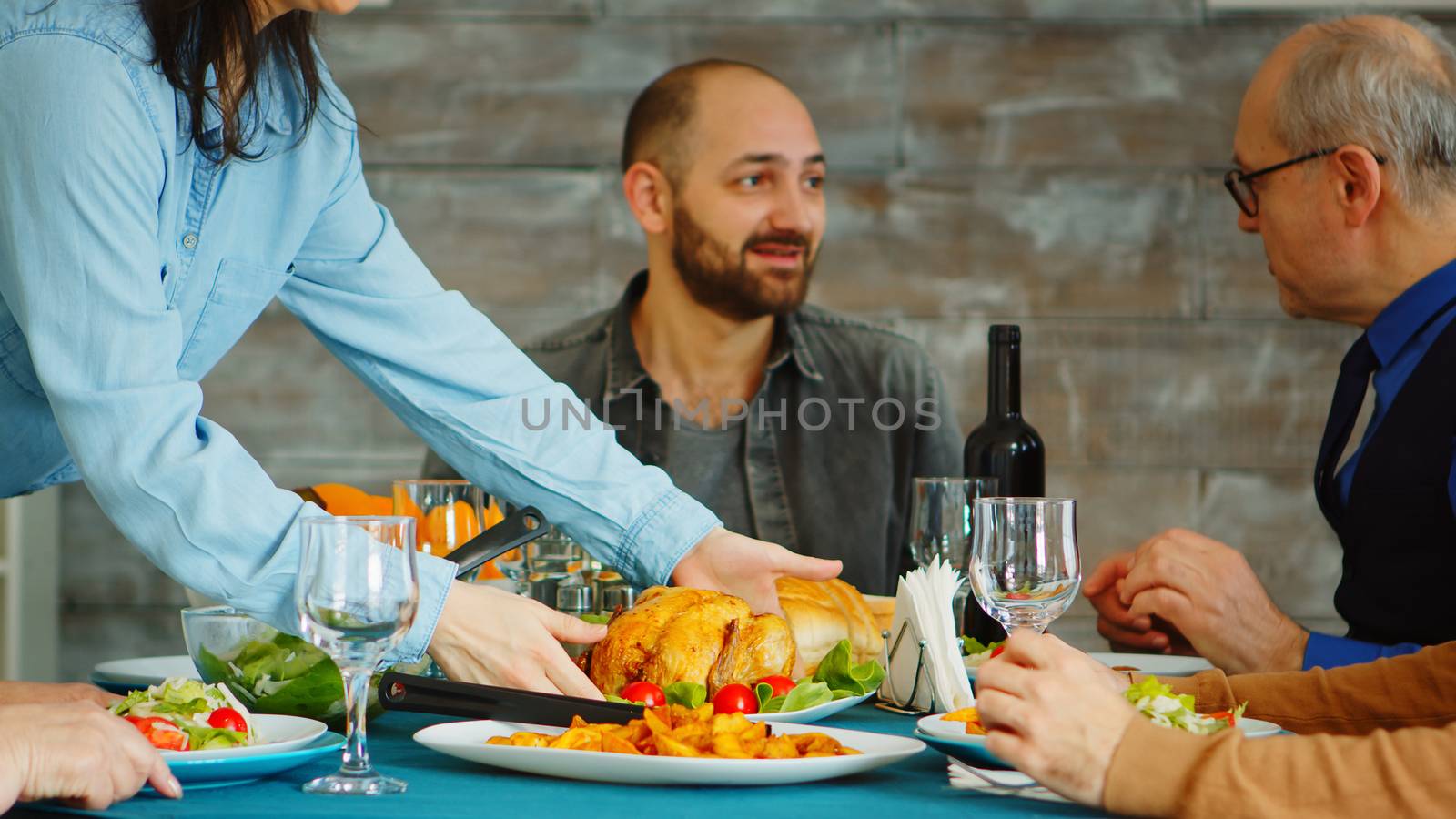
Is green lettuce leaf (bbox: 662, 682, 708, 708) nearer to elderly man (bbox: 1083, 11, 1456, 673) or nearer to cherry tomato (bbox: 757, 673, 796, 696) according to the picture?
cherry tomato (bbox: 757, 673, 796, 696)

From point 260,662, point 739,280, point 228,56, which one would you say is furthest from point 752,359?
point 260,662

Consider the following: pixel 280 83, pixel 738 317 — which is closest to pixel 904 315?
pixel 738 317

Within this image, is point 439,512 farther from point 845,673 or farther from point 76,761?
point 76,761

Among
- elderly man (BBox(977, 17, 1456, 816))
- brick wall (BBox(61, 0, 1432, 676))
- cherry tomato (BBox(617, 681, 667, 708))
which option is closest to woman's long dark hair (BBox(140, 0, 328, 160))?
cherry tomato (BBox(617, 681, 667, 708))

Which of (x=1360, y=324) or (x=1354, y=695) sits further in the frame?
(x=1360, y=324)

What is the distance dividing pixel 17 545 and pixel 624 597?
228 centimetres

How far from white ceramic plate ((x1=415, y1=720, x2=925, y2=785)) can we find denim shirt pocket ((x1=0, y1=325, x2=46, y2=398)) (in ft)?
2.16

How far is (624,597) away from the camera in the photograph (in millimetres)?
1607

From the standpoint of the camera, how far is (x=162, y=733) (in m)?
1.05

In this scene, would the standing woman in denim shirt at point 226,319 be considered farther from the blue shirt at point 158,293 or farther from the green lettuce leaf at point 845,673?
the green lettuce leaf at point 845,673

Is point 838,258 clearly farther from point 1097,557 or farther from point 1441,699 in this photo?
point 1441,699

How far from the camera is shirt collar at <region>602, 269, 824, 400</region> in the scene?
9.41ft

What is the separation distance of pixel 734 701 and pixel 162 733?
46 centimetres

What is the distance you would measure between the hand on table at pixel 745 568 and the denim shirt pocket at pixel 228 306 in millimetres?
542
